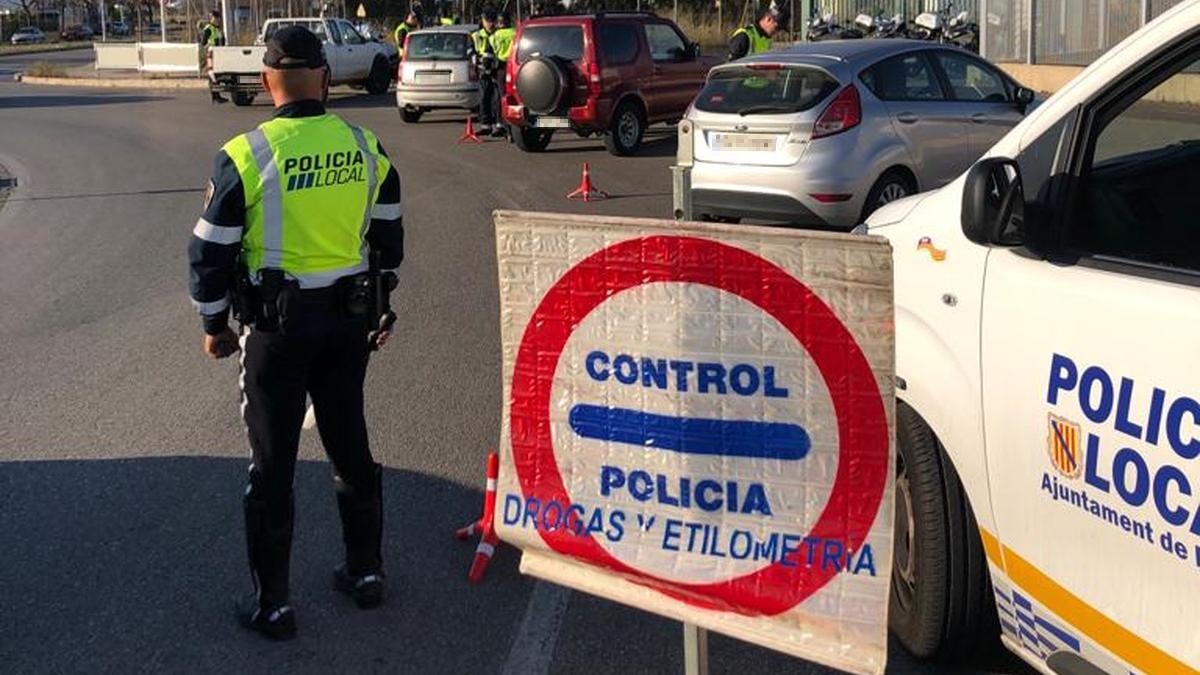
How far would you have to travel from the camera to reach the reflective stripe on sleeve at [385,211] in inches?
173

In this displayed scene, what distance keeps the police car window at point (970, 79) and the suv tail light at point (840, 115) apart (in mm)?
1228

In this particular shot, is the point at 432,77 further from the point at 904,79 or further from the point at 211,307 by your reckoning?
the point at 211,307

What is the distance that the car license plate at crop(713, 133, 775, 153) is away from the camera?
10.8 m

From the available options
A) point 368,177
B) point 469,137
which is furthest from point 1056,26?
point 368,177

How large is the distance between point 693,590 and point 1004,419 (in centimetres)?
87

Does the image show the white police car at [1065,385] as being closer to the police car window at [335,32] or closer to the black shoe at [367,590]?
the black shoe at [367,590]

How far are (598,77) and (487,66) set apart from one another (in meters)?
3.67

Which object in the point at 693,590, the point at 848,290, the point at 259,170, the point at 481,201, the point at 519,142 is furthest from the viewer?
the point at 519,142

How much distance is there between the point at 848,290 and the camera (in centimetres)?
285

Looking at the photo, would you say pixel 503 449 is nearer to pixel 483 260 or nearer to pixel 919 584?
pixel 919 584

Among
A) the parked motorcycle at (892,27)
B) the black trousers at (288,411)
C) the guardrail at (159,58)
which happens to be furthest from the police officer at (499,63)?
the guardrail at (159,58)

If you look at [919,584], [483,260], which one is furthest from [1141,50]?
[483,260]

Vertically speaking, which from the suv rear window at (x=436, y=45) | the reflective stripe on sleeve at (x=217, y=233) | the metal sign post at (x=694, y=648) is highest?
the suv rear window at (x=436, y=45)

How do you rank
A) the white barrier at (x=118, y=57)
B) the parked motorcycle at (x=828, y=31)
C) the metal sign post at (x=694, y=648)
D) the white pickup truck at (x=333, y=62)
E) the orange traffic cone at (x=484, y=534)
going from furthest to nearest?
the white barrier at (x=118, y=57), the parked motorcycle at (x=828, y=31), the white pickup truck at (x=333, y=62), the orange traffic cone at (x=484, y=534), the metal sign post at (x=694, y=648)
